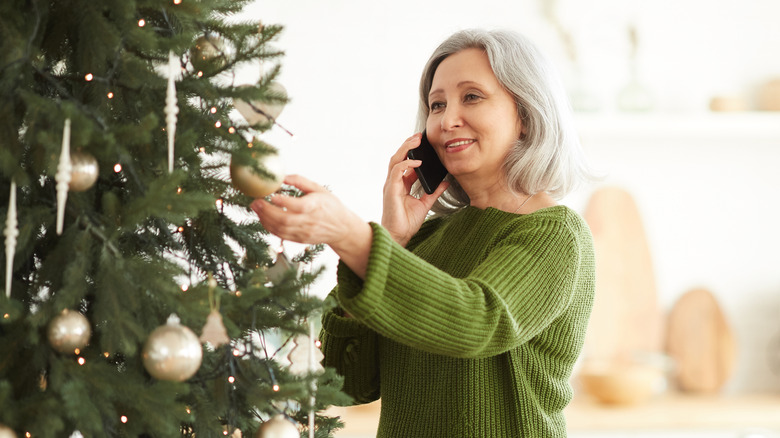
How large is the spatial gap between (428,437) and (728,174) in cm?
222

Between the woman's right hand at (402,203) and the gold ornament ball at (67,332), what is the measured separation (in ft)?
2.38

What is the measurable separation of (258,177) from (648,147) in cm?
239

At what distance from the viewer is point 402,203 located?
148 cm

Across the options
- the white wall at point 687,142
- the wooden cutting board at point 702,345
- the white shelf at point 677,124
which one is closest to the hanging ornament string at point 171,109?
the white wall at point 687,142

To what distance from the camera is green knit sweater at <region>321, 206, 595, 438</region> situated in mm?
985

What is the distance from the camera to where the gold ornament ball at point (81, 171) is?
812 millimetres

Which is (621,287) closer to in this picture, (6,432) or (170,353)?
(170,353)

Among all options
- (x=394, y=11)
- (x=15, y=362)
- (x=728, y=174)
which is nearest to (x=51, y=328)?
(x=15, y=362)

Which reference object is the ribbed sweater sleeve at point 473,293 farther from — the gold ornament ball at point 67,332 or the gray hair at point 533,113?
the gold ornament ball at point 67,332

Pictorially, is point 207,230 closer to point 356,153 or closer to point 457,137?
point 457,137

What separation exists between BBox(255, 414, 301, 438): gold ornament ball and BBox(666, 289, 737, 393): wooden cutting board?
2.30 meters

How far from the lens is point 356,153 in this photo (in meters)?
2.79

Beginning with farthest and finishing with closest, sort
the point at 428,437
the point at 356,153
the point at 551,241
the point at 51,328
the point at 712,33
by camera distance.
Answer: the point at 712,33, the point at 356,153, the point at 428,437, the point at 551,241, the point at 51,328

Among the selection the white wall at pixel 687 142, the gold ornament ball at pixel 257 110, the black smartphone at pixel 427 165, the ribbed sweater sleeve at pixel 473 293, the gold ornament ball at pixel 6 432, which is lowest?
the gold ornament ball at pixel 6 432
